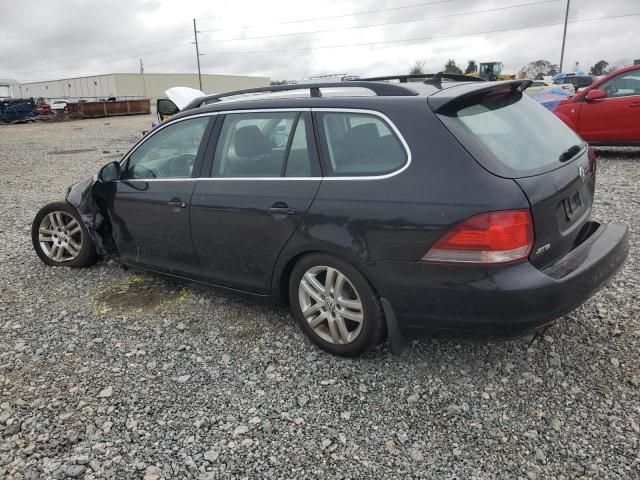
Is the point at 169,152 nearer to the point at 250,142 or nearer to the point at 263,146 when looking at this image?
the point at 250,142

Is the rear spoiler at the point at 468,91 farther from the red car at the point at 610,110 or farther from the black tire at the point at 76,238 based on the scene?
the red car at the point at 610,110

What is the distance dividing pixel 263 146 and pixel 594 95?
8.14 m

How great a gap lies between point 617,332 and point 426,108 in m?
2.00

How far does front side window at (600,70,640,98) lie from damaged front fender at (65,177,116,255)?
8.86 metres

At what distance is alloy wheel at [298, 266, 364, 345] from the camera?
3.02 m

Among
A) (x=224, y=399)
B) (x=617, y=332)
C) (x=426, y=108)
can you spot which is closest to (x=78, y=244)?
(x=224, y=399)

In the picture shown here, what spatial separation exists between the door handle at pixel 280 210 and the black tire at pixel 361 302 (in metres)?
0.29

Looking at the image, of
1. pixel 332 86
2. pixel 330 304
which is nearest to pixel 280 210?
pixel 330 304

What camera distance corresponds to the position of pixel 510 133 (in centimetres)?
290

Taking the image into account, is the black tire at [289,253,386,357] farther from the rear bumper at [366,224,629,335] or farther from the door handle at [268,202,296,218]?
the door handle at [268,202,296,218]

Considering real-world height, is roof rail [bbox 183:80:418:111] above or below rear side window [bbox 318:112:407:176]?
above

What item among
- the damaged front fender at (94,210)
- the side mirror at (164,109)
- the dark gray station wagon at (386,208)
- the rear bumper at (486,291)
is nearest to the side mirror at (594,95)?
the dark gray station wagon at (386,208)

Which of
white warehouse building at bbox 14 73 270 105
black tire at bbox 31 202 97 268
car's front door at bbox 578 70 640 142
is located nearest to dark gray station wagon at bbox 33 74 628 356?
black tire at bbox 31 202 97 268

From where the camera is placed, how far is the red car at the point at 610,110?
29.2 feet
